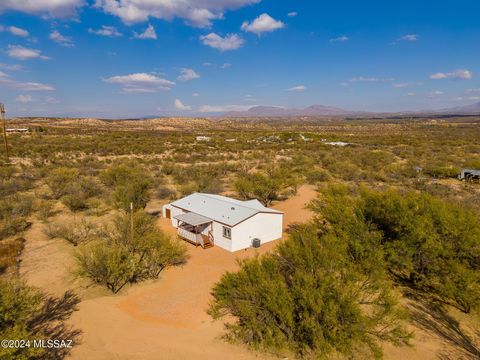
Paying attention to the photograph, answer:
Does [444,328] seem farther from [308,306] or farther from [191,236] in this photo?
[191,236]

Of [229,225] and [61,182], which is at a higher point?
[61,182]

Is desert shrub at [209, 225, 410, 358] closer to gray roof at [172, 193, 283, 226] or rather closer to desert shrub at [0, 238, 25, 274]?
gray roof at [172, 193, 283, 226]

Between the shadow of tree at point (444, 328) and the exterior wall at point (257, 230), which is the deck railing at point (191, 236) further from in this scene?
the shadow of tree at point (444, 328)

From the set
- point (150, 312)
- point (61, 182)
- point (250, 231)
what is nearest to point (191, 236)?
point (250, 231)

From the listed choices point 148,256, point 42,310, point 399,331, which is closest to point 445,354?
point 399,331

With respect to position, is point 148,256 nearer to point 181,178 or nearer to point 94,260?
point 94,260

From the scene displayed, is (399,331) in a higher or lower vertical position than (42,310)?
higher
